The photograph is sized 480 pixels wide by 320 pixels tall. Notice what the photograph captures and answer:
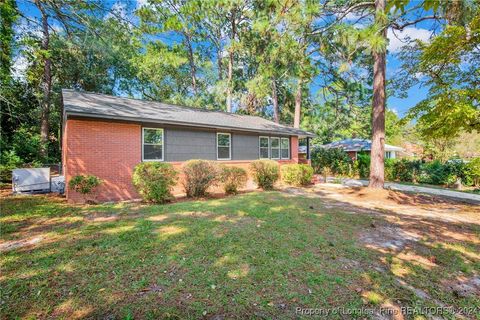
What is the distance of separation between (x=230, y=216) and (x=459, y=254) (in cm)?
443

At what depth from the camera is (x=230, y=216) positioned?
5.72 metres

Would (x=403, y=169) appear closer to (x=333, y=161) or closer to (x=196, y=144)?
(x=333, y=161)

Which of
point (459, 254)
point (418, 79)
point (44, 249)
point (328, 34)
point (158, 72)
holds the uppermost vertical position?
point (158, 72)

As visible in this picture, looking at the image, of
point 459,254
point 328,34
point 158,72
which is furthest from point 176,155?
point 158,72

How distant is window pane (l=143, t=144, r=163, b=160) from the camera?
9.48m

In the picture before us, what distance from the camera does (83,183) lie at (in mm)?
7441

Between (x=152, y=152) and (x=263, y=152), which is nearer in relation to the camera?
(x=152, y=152)

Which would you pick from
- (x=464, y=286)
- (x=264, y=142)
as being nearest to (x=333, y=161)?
(x=264, y=142)

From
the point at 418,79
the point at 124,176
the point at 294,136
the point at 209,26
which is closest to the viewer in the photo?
the point at 124,176

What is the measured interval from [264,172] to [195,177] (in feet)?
12.0

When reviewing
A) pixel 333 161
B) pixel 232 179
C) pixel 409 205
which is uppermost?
pixel 333 161

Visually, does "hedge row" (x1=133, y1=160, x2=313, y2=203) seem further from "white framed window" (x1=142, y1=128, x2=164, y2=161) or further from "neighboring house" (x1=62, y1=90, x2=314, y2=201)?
"white framed window" (x1=142, y1=128, x2=164, y2=161)

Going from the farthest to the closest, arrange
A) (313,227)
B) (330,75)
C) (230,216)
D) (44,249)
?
(330,75) → (230,216) → (313,227) → (44,249)

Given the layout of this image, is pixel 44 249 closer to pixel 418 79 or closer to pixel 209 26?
pixel 418 79
